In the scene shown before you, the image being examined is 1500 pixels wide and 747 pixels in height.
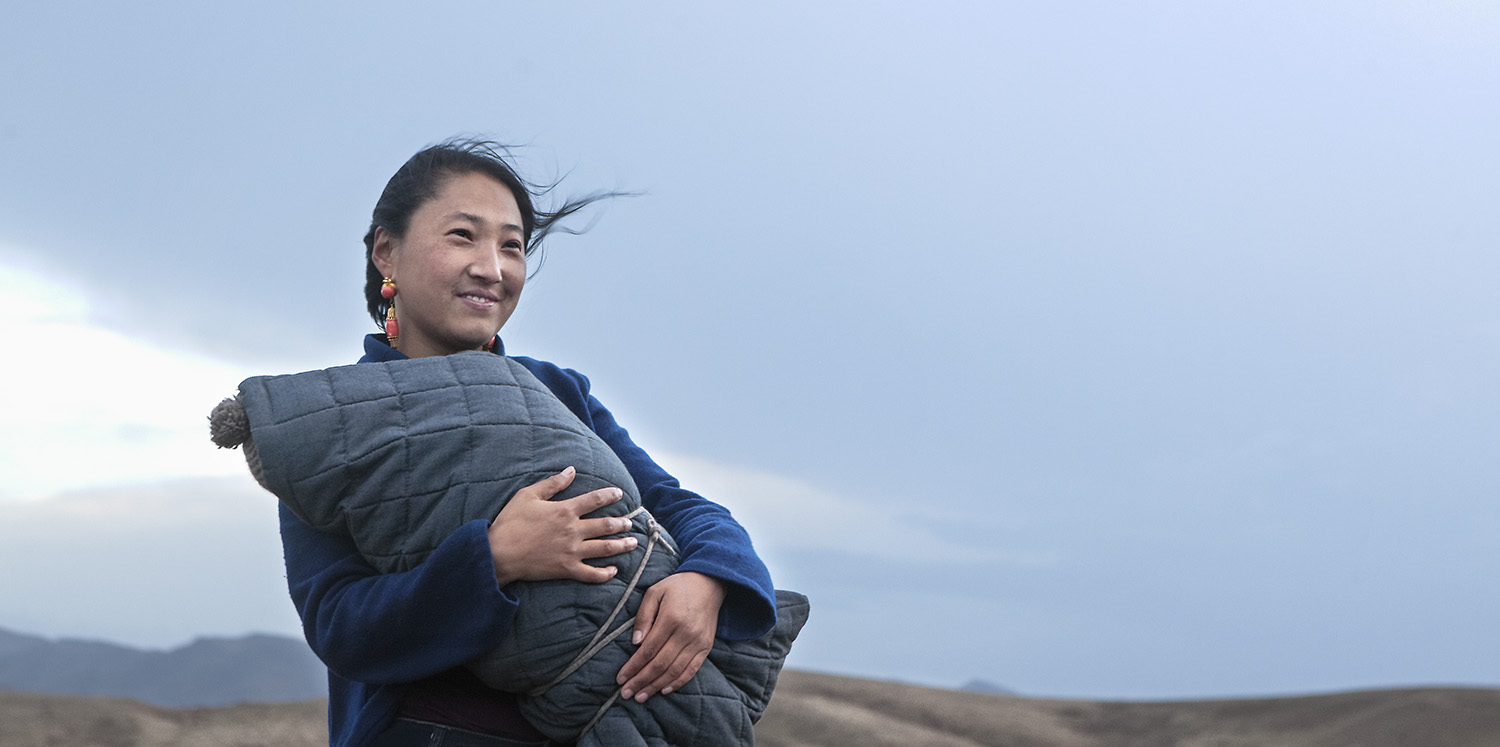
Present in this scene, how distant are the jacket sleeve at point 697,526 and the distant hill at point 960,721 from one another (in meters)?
2.97

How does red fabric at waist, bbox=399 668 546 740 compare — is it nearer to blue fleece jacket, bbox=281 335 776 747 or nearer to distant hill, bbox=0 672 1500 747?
blue fleece jacket, bbox=281 335 776 747

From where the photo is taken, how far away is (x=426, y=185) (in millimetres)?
1794

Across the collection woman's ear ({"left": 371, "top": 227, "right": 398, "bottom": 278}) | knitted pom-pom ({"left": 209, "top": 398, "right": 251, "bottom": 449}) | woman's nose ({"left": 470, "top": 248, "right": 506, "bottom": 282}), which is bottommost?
knitted pom-pom ({"left": 209, "top": 398, "right": 251, "bottom": 449})

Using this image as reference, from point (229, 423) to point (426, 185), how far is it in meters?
0.51

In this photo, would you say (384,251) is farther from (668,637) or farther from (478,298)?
(668,637)

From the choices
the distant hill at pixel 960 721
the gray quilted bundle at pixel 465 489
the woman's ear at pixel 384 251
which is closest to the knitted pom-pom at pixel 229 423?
the gray quilted bundle at pixel 465 489

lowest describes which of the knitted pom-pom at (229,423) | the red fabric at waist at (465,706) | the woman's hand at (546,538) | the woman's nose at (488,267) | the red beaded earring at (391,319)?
the red fabric at waist at (465,706)

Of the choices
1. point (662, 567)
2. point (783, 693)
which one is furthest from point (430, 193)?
point (783, 693)

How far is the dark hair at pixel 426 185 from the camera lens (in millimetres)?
1799

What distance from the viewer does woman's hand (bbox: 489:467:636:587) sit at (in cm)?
141

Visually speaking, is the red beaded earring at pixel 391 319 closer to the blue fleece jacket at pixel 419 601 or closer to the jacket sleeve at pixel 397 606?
the blue fleece jacket at pixel 419 601

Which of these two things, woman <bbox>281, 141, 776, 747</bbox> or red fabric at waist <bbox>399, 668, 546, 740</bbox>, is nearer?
woman <bbox>281, 141, 776, 747</bbox>

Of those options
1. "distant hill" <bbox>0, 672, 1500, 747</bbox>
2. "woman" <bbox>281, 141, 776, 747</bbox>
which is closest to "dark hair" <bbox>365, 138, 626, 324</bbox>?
"woman" <bbox>281, 141, 776, 747</bbox>

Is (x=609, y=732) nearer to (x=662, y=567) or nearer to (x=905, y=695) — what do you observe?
(x=662, y=567)
